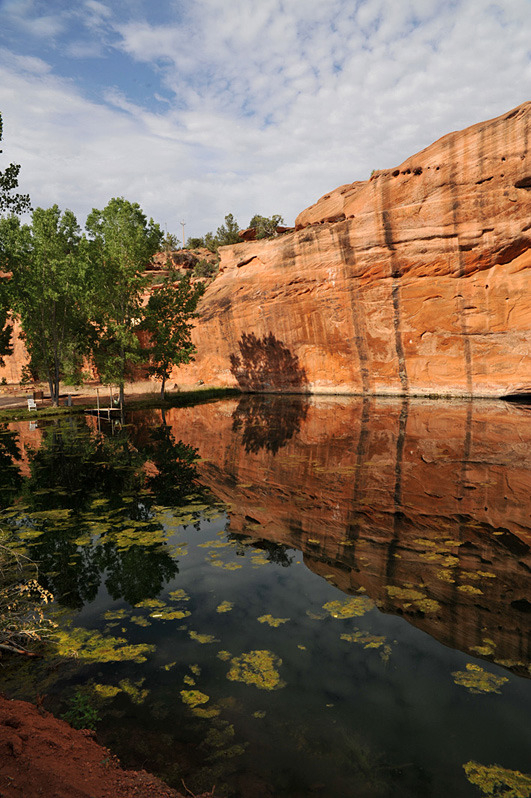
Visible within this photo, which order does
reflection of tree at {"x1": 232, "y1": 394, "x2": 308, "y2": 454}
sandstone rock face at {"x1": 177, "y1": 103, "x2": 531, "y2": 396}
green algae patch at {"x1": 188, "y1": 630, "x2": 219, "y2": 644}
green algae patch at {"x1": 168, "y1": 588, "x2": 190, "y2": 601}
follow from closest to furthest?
green algae patch at {"x1": 188, "y1": 630, "x2": 219, "y2": 644}, green algae patch at {"x1": 168, "y1": 588, "x2": 190, "y2": 601}, reflection of tree at {"x1": 232, "y1": 394, "x2": 308, "y2": 454}, sandstone rock face at {"x1": 177, "y1": 103, "x2": 531, "y2": 396}

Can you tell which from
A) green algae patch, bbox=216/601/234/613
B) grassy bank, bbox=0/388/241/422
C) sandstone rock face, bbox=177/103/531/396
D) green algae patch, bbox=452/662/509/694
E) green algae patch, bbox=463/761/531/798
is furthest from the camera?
sandstone rock face, bbox=177/103/531/396

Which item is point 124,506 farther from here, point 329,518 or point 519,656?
point 519,656

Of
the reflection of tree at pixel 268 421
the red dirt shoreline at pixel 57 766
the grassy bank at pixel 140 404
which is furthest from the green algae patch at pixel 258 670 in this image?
the grassy bank at pixel 140 404

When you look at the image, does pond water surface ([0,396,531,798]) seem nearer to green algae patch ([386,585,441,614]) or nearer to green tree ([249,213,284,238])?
green algae patch ([386,585,441,614])

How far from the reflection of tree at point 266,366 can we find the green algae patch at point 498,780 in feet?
121

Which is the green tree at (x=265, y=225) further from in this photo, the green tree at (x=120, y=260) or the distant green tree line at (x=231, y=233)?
the green tree at (x=120, y=260)

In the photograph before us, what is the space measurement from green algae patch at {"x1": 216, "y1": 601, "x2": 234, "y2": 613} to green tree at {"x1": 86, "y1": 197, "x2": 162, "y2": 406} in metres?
24.1

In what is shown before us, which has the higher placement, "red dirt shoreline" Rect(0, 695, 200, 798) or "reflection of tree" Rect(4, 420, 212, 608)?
"red dirt shoreline" Rect(0, 695, 200, 798)

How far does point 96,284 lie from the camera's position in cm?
2828

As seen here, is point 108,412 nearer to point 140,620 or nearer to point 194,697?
point 140,620

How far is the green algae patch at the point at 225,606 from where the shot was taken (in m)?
6.06

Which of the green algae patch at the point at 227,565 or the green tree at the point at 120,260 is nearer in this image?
the green algae patch at the point at 227,565

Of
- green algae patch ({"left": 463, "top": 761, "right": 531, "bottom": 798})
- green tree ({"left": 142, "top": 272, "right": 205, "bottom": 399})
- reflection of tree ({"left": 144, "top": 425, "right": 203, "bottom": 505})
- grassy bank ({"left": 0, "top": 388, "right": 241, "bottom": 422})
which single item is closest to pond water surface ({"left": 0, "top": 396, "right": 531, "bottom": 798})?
green algae patch ({"left": 463, "top": 761, "right": 531, "bottom": 798})

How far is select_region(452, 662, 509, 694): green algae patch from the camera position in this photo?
14.6 feet
